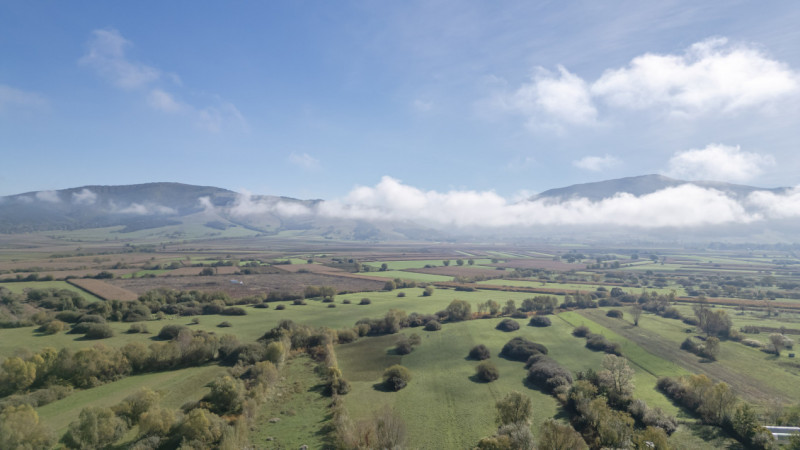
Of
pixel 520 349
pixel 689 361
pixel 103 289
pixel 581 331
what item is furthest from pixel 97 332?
pixel 689 361

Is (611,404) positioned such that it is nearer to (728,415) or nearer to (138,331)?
(728,415)

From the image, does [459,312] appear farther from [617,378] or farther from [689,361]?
[689,361]

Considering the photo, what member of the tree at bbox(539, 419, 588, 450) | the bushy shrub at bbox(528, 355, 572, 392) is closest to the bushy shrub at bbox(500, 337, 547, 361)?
the bushy shrub at bbox(528, 355, 572, 392)

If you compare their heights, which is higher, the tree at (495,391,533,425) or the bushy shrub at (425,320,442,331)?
the tree at (495,391,533,425)

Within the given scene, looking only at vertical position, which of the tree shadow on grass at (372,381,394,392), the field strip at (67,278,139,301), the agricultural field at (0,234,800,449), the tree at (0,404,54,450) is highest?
the tree at (0,404,54,450)

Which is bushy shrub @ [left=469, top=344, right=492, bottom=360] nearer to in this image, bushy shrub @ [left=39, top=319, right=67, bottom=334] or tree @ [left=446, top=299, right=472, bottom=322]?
tree @ [left=446, top=299, right=472, bottom=322]

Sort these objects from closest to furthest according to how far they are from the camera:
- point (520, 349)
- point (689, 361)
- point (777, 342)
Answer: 1. point (689, 361)
2. point (520, 349)
3. point (777, 342)

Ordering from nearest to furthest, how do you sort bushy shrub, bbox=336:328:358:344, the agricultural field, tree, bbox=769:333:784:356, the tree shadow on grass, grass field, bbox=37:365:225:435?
grass field, bbox=37:365:225:435
the agricultural field
the tree shadow on grass
tree, bbox=769:333:784:356
bushy shrub, bbox=336:328:358:344

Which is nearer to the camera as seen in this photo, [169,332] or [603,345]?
[603,345]
